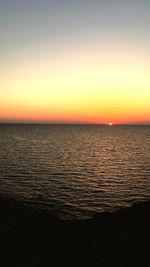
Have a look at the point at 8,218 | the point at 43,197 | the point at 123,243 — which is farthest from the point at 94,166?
the point at 123,243

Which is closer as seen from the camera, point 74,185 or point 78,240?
point 78,240

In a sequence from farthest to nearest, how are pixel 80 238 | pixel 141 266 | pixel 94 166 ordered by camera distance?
pixel 94 166, pixel 80 238, pixel 141 266

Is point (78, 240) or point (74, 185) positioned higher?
point (78, 240)

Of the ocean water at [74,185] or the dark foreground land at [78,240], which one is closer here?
the dark foreground land at [78,240]

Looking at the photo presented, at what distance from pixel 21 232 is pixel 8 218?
183 inches

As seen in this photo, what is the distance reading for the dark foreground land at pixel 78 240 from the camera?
19.0m

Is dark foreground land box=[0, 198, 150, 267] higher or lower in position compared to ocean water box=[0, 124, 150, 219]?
higher

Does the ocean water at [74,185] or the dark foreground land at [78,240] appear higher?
the dark foreground land at [78,240]

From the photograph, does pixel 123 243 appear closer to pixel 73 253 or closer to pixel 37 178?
pixel 73 253

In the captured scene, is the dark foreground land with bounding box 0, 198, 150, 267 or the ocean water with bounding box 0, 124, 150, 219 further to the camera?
the ocean water with bounding box 0, 124, 150, 219

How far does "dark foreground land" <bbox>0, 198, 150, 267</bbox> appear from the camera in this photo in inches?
748

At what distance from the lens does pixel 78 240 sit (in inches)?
886

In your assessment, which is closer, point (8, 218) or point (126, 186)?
point (8, 218)

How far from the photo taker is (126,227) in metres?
23.8
